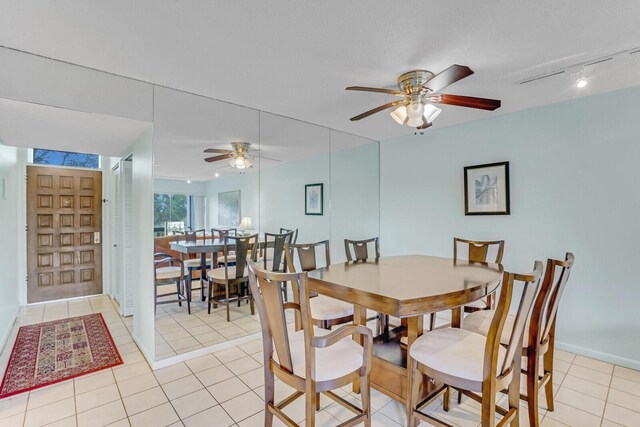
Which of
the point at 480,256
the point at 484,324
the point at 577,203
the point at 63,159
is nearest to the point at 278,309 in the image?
the point at 484,324

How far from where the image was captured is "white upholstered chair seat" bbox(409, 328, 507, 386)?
4.99ft

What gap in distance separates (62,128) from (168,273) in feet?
5.54

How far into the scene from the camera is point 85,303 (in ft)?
14.6

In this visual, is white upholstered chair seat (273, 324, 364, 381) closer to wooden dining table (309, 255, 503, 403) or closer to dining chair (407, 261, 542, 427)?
wooden dining table (309, 255, 503, 403)

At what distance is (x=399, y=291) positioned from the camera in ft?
5.48

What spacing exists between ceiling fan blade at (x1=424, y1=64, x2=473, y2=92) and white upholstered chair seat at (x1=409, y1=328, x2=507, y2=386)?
1596mm

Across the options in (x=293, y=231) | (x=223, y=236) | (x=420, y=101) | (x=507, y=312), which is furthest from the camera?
(x=293, y=231)

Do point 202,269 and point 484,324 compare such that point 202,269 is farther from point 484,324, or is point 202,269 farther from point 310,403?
point 484,324

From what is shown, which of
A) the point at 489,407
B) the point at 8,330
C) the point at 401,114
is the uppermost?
the point at 401,114

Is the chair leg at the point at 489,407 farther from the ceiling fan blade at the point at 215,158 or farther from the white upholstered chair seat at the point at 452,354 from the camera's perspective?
the ceiling fan blade at the point at 215,158

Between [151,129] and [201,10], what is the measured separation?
4.58ft

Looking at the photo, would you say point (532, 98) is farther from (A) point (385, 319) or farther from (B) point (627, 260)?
(A) point (385, 319)

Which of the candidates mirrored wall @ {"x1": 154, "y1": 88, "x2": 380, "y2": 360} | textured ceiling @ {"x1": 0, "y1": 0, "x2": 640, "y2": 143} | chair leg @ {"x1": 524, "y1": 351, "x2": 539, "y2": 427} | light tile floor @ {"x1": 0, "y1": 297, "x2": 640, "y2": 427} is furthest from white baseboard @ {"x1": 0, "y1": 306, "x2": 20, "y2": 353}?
chair leg @ {"x1": 524, "y1": 351, "x2": 539, "y2": 427}

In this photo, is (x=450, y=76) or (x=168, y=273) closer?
(x=450, y=76)
